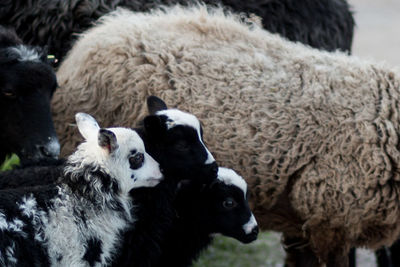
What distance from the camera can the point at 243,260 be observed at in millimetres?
8055

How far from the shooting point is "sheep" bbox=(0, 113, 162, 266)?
3.93 meters

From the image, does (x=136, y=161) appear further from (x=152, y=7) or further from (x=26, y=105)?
(x=152, y=7)

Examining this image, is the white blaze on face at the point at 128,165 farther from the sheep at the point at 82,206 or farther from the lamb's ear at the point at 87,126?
the lamb's ear at the point at 87,126

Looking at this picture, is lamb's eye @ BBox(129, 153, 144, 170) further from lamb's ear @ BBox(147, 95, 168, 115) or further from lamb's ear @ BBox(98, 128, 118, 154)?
lamb's ear @ BBox(147, 95, 168, 115)

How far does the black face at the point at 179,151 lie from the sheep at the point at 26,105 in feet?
2.88

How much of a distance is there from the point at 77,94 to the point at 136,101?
46 cm

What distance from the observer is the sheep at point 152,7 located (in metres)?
6.65

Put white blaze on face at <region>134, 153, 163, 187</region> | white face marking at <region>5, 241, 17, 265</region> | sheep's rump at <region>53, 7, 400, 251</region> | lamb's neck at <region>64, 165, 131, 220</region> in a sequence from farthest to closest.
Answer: sheep's rump at <region>53, 7, 400, 251</region> → white blaze on face at <region>134, 153, 163, 187</region> → lamb's neck at <region>64, 165, 131, 220</region> → white face marking at <region>5, 241, 17, 265</region>

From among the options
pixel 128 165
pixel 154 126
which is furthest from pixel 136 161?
pixel 154 126

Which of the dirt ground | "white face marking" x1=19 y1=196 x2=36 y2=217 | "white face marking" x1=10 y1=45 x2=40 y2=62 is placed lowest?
the dirt ground

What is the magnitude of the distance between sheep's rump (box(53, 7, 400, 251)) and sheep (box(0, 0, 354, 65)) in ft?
2.71

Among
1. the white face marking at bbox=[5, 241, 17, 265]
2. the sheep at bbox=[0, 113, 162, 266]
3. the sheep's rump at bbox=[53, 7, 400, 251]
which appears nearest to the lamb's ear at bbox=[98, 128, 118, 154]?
the sheep at bbox=[0, 113, 162, 266]

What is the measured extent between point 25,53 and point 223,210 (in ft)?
5.69

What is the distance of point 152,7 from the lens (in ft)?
22.8
